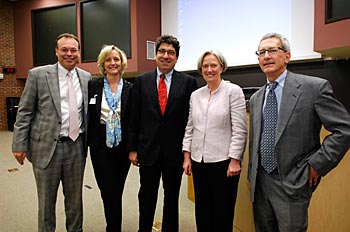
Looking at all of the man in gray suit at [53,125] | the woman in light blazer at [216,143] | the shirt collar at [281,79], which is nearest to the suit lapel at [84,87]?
the man in gray suit at [53,125]

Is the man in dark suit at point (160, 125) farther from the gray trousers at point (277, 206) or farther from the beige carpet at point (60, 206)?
the beige carpet at point (60, 206)

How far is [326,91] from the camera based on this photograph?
1373mm

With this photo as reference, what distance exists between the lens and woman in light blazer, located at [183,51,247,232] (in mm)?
1775

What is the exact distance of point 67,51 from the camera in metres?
2.03

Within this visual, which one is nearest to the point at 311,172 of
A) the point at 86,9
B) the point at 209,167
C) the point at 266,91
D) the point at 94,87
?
Result: the point at 266,91

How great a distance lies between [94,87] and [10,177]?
313cm

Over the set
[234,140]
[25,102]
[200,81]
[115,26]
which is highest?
[115,26]

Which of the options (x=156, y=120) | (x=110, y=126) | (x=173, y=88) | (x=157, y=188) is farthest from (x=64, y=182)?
(x=173, y=88)

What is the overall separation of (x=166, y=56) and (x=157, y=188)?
986 millimetres

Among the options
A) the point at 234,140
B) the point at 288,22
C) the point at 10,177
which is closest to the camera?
the point at 234,140

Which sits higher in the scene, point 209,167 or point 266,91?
point 266,91

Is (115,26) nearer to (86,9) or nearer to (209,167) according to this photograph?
(86,9)

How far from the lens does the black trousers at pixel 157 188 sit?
2.07 meters

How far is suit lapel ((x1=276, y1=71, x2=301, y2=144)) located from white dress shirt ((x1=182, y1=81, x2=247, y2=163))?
0.34 metres
